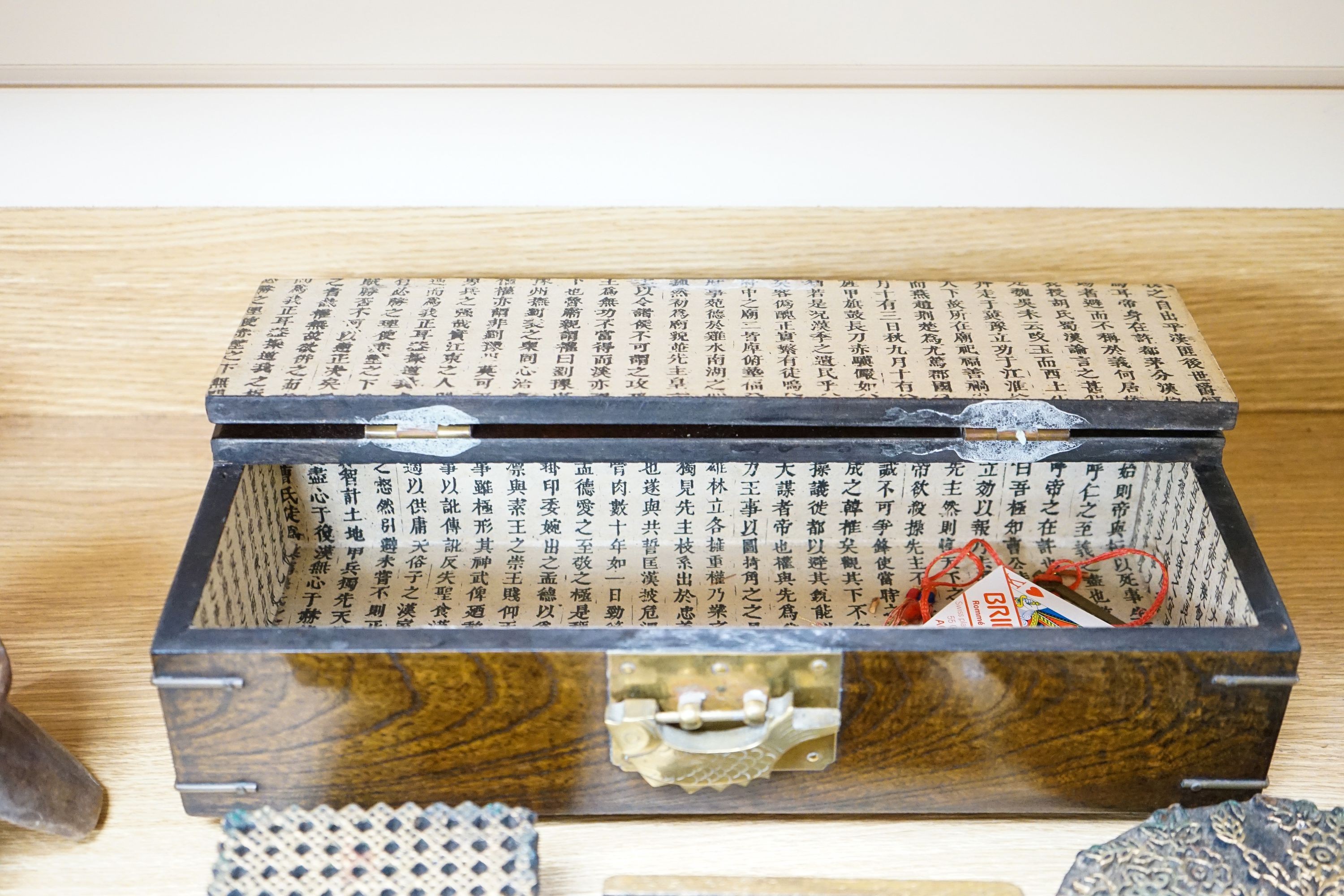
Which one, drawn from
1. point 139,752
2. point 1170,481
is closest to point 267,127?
point 139,752

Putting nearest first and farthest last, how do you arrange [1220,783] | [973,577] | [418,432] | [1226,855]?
[1226,855] < [1220,783] < [418,432] < [973,577]

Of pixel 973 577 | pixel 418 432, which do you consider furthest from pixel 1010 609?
pixel 418 432

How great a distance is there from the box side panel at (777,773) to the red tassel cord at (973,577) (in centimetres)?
24

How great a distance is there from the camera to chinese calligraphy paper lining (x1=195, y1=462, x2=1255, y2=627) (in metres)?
1.15

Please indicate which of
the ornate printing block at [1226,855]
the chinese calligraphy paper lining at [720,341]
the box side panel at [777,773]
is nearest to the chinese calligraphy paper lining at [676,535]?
the chinese calligraphy paper lining at [720,341]

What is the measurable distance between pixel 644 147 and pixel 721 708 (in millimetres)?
621

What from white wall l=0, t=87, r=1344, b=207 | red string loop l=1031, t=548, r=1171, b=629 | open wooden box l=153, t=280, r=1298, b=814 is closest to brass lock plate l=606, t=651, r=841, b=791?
open wooden box l=153, t=280, r=1298, b=814

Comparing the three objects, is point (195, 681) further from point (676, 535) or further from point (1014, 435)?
point (1014, 435)

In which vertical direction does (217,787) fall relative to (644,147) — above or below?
below

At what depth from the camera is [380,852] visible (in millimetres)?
823

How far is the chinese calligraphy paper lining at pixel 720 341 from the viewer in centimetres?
102

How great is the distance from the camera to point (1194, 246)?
127 centimetres

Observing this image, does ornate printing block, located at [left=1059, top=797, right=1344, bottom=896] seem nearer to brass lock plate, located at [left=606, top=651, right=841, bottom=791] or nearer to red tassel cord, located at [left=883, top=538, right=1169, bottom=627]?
brass lock plate, located at [left=606, top=651, right=841, bottom=791]

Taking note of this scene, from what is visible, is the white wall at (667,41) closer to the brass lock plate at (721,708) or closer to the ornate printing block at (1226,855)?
the brass lock plate at (721,708)
